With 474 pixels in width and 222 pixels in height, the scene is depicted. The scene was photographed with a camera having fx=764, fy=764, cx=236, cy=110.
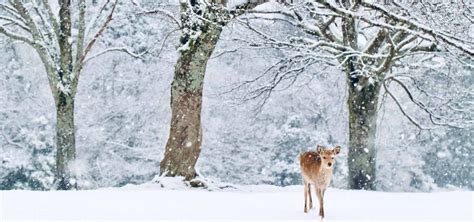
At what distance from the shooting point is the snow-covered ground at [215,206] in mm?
8273

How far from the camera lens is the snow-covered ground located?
827cm

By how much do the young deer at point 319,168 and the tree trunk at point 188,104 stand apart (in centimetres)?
497

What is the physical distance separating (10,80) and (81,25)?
1124 cm

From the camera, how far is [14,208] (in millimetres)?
8516

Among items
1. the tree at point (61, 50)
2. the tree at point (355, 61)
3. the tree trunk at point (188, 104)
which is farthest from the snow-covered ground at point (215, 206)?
the tree at point (61, 50)

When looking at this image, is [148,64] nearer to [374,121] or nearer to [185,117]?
[374,121]

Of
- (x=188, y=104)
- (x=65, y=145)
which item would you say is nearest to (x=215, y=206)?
(x=188, y=104)

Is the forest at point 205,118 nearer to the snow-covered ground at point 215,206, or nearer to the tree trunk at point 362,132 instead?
the tree trunk at point 362,132

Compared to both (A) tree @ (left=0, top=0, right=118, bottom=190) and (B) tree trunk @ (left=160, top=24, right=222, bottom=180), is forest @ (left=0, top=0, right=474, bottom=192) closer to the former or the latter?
(A) tree @ (left=0, top=0, right=118, bottom=190)

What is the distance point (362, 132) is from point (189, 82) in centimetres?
517

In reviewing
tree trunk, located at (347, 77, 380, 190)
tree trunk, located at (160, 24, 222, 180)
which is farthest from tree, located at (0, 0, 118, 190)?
tree trunk, located at (347, 77, 380, 190)

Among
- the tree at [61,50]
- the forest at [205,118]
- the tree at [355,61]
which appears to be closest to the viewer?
the tree at [355,61]

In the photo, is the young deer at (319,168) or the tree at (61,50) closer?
the young deer at (319,168)

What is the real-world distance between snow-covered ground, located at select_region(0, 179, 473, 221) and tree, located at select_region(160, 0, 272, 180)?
9.31ft
